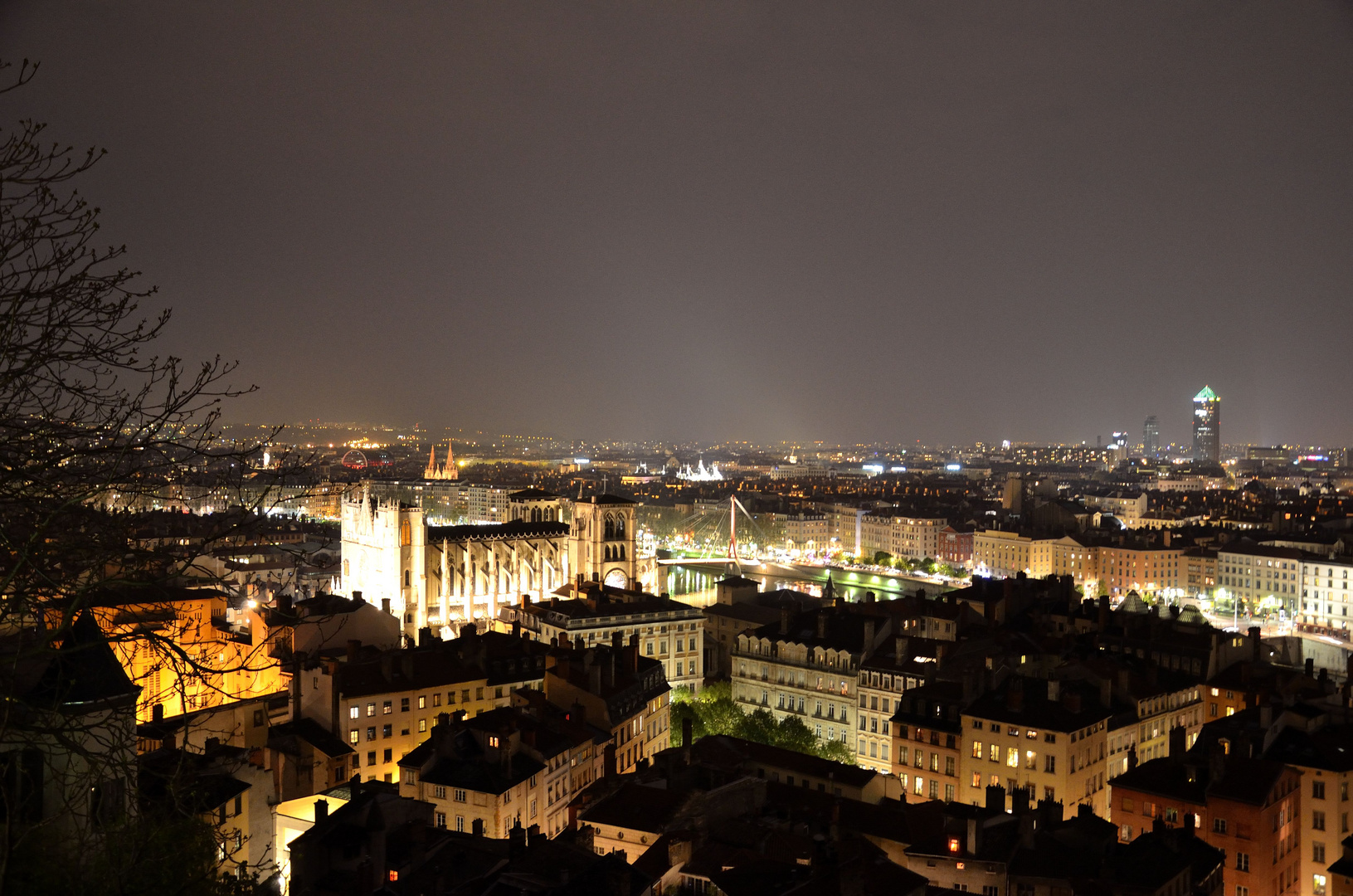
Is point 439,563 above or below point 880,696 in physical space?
above

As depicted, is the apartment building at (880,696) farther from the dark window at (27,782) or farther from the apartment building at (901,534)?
the apartment building at (901,534)

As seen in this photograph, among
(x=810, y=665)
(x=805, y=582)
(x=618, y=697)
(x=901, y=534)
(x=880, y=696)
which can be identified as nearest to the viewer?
(x=618, y=697)

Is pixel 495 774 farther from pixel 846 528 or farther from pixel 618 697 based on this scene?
pixel 846 528

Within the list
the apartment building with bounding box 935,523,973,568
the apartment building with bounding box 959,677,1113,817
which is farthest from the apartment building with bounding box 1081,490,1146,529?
the apartment building with bounding box 959,677,1113,817

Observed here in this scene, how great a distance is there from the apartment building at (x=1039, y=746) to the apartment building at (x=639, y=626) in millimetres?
13716

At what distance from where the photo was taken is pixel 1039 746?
2580cm

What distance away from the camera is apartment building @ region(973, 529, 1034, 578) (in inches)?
3219

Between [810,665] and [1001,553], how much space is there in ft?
177

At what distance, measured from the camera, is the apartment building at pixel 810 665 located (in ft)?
111

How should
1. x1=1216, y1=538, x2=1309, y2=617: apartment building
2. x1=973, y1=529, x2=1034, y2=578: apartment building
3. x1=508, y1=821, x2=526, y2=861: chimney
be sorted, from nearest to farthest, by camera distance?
x1=508, y1=821, x2=526, y2=861: chimney, x1=1216, y1=538, x2=1309, y2=617: apartment building, x1=973, y1=529, x2=1034, y2=578: apartment building

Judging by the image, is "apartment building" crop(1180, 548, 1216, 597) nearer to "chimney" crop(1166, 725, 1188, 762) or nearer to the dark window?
"chimney" crop(1166, 725, 1188, 762)

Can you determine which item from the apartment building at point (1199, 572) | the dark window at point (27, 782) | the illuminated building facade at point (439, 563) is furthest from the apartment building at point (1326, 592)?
the dark window at point (27, 782)

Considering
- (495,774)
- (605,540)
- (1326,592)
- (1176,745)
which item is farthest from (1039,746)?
(1326,592)

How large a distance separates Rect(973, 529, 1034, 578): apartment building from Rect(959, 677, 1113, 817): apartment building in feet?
178
